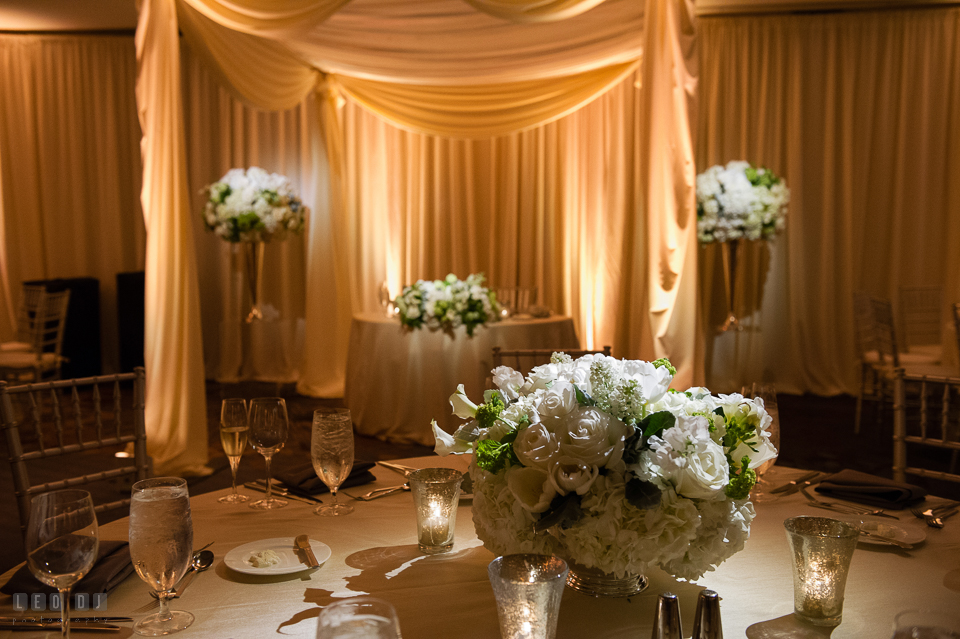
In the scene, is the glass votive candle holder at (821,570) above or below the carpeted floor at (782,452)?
above

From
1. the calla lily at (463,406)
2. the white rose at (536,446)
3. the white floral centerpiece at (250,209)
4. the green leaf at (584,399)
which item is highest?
the white floral centerpiece at (250,209)

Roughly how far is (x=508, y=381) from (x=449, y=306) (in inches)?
141

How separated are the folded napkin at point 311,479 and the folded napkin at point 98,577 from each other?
1.54ft

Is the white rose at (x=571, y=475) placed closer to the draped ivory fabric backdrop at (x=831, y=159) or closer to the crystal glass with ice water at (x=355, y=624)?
the crystal glass with ice water at (x=355, y=624)

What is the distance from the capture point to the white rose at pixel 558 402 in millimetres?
1120

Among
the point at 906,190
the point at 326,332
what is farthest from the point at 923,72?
the point at 326,332

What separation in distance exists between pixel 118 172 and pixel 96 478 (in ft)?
22.2

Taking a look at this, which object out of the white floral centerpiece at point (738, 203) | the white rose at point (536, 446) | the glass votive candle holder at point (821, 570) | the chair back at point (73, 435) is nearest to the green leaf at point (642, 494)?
the white rose at point (536, 446)

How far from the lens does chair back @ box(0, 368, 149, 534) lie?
179cm

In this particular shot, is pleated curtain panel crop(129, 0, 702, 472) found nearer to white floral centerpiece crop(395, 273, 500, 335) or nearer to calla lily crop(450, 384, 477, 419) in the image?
white floral centerpiece crop(395, 273, 500, 335)

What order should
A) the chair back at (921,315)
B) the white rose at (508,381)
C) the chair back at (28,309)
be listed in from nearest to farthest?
the white rose at (508,381) → the chair back at (921,315) → the chair back at (28,309)

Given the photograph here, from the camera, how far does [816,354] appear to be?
23.3ft

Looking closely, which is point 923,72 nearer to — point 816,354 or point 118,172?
point 816,354

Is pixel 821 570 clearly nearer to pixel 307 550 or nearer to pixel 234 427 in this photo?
pixel 307 550
